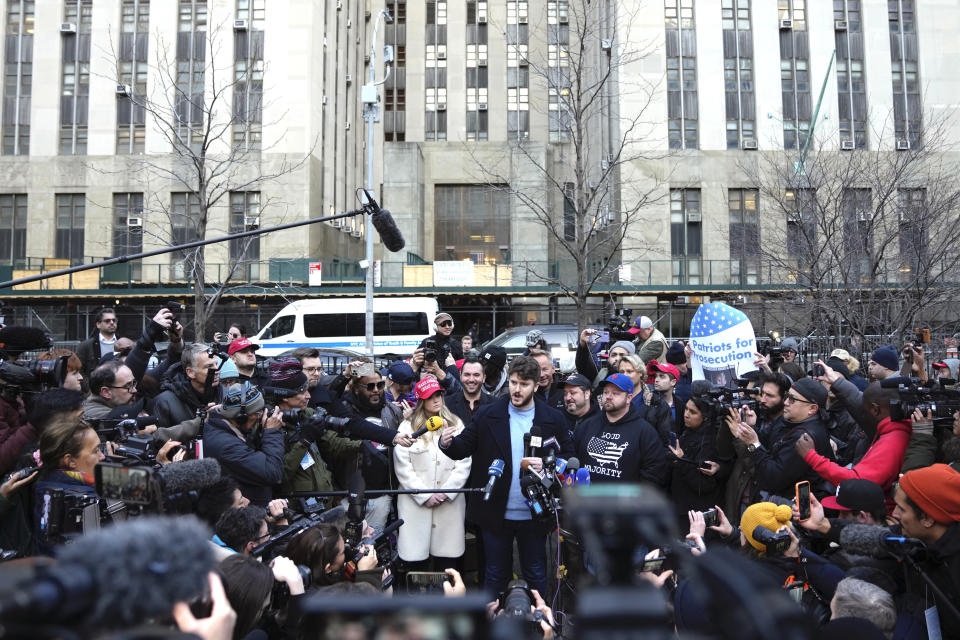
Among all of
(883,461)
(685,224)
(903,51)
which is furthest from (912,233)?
(903,51)

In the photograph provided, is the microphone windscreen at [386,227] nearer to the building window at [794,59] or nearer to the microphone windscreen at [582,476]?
the microphone windscreen at [582,476]

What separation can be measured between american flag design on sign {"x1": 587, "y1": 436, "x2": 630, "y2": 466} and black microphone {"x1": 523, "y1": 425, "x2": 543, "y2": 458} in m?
0.52

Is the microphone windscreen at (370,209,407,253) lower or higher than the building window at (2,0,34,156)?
lower

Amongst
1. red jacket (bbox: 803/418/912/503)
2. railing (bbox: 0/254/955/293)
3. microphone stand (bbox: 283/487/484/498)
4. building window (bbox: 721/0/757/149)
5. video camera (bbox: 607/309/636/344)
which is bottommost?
microphone stand (bbox: 283/487/484/498)

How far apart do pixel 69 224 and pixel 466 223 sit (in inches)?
871

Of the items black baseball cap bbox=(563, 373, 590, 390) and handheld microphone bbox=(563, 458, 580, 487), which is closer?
handheld microphone bbox=(563, 458, 580, 487)

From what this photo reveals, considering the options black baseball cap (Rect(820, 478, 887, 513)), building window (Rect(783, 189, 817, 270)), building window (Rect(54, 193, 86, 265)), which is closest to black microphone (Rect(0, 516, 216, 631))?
black baseball cap (Rect(820, 478, 887, 513))

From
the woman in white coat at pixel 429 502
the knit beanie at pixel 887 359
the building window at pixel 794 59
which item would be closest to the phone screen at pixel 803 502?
the woman in white coat at pixel 429 502

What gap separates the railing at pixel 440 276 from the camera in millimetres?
31359

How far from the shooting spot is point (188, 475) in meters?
3.48

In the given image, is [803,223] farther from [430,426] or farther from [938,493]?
[938,493]

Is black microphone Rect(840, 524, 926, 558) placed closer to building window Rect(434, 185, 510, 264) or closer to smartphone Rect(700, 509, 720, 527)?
smartphone Rect(700, 509, 720, 527)

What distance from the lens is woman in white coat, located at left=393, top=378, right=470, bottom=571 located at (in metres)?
5.93

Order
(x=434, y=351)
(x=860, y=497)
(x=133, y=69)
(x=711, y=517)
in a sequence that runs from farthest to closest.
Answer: (x=133, y=69)
(x=434, y=351)
(x=711, y=517)
(x=860, y=497)
